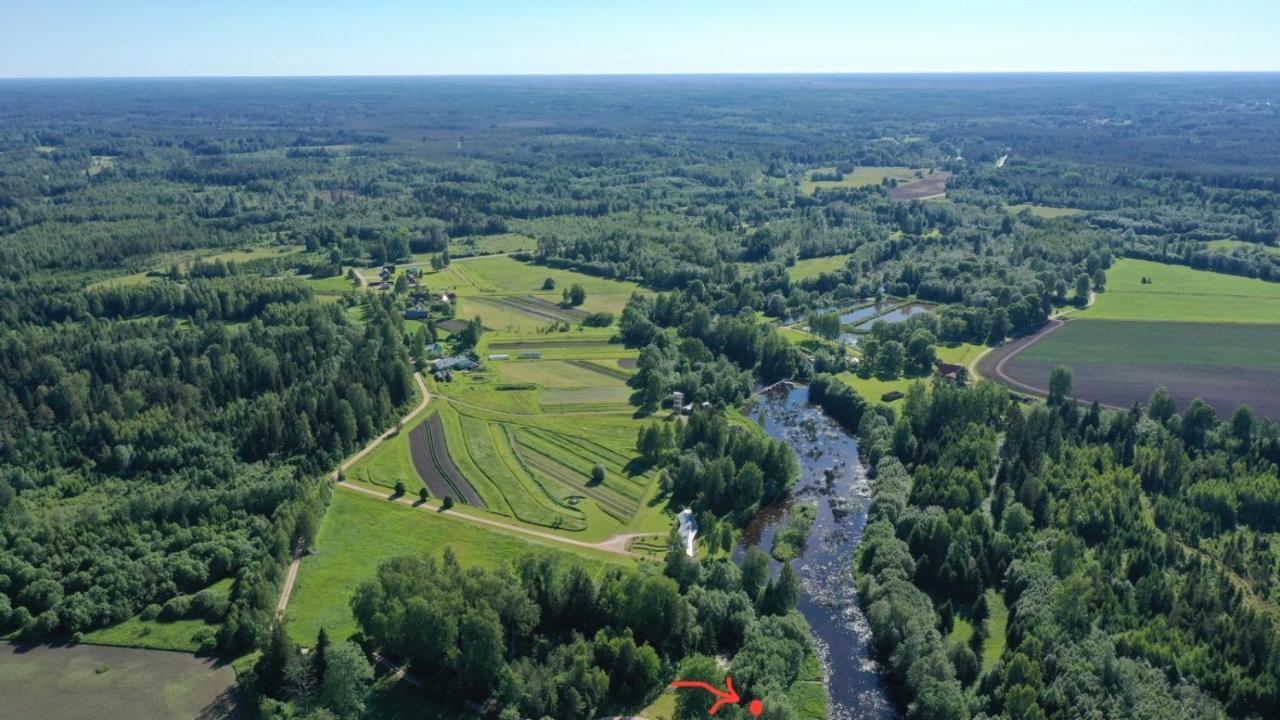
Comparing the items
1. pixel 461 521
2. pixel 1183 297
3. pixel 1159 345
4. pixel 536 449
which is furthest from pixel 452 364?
pixel 1183 297

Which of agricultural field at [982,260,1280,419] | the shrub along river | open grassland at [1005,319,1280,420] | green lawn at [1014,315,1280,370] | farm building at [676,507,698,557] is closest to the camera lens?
the shrub along river

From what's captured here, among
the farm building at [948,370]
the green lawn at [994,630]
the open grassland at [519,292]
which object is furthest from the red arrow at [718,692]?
the open grassland at [519,292]

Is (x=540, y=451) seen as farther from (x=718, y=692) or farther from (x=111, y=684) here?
(x=111, y=684)

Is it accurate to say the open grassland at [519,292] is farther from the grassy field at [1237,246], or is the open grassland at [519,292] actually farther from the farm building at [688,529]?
the grassy field at [1237,246]

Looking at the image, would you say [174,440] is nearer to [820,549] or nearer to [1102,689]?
[820,549]

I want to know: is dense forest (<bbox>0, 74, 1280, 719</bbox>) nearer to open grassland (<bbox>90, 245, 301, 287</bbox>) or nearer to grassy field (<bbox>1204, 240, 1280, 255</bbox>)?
open grassland (<bbox>90, 245, 301, 287</bbox>)

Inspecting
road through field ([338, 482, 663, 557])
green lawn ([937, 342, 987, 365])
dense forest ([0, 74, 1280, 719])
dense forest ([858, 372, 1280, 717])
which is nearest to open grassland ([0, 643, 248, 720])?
dense forest ([0, 74, 1280, 719])

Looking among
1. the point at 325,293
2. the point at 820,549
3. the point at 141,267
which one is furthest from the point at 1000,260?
the point at 141,267
